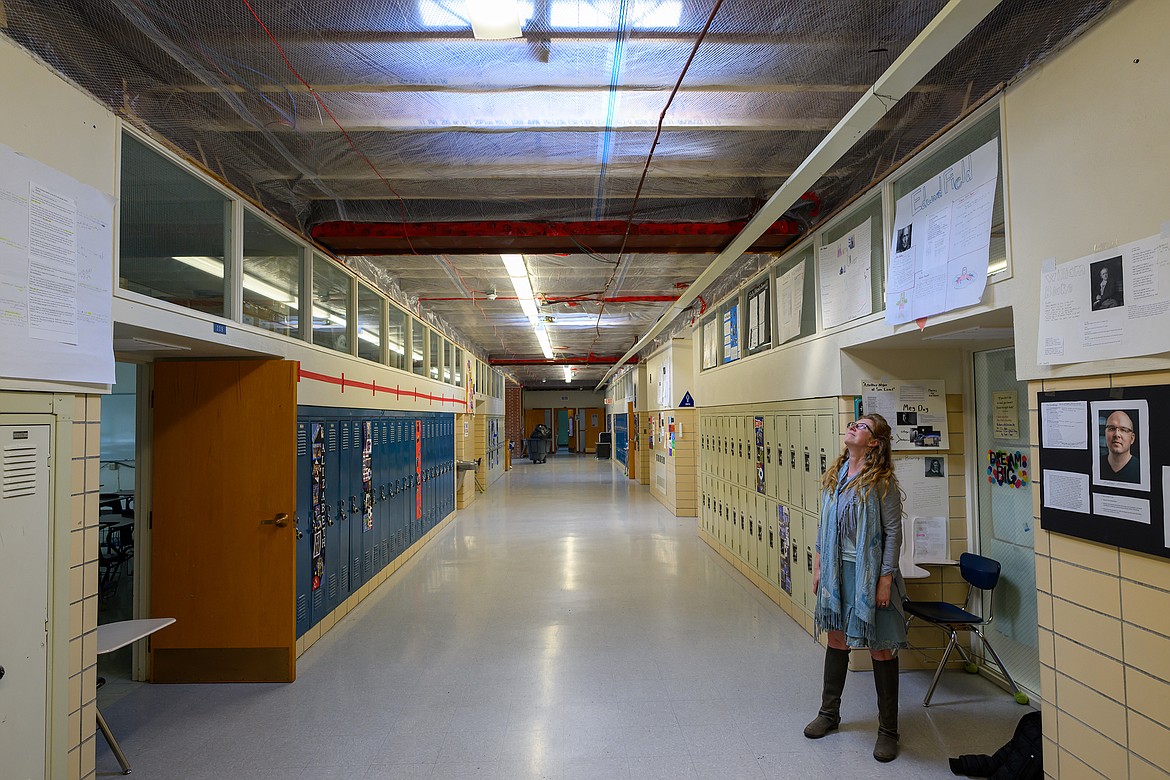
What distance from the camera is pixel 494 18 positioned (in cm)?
215

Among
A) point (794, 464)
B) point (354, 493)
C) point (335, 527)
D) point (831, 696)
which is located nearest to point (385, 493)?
point (354, 493)

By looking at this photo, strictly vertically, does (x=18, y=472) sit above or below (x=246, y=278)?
below

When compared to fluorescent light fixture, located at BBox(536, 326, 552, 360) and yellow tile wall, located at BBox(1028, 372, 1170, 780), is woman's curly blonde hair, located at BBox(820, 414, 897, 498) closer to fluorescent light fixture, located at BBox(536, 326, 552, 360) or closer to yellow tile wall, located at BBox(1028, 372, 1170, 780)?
yellow tile wall, located at BBox(1028, 372, 1170, 780)

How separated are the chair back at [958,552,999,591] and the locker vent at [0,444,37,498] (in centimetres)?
421

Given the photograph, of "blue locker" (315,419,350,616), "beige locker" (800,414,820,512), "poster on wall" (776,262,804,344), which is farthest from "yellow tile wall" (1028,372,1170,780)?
"blue locker" (315,419,350,616)

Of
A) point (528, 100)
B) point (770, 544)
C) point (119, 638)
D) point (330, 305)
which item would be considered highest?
point (528, 100)

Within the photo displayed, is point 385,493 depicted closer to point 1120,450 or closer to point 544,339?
point 1120,450

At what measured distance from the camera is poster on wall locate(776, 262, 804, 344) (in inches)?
174

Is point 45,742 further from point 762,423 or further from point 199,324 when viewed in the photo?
point 762,423

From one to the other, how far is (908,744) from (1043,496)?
140 centimetres

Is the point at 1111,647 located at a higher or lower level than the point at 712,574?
higher

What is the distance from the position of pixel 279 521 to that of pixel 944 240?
12.3 ft

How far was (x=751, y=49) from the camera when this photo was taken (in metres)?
2.50

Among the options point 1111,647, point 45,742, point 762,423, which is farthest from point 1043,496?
point 45,742
